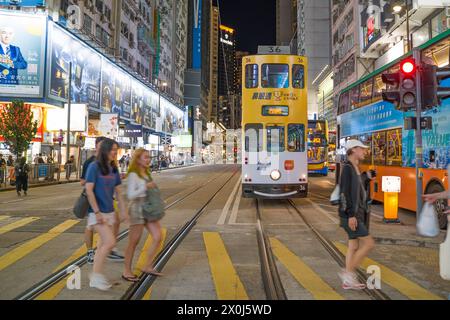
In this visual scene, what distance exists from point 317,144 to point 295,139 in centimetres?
2253

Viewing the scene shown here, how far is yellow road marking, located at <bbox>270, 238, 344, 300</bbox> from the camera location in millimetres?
4977

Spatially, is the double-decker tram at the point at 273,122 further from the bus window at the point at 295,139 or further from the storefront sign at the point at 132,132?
the storefront sign at the point at 132,132

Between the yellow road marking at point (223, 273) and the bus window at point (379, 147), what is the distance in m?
7.00

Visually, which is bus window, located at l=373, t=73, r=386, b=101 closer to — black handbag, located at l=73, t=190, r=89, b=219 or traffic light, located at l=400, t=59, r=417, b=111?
traffic light, located at l=400, t=59, r=417, b=111

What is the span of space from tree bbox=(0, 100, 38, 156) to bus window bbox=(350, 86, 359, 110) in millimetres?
19925

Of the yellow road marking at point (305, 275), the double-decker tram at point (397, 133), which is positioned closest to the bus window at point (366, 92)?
the double-decker tram at point (397, 133)

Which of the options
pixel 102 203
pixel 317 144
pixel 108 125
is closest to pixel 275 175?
pixel 102 203

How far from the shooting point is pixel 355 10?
158 ft

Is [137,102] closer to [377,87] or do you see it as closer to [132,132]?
[132,132]

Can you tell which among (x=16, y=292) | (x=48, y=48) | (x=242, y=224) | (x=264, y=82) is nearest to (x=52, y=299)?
(x=16, y=292)

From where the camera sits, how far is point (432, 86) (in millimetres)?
8016

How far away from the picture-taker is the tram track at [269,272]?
4986 millimetres
